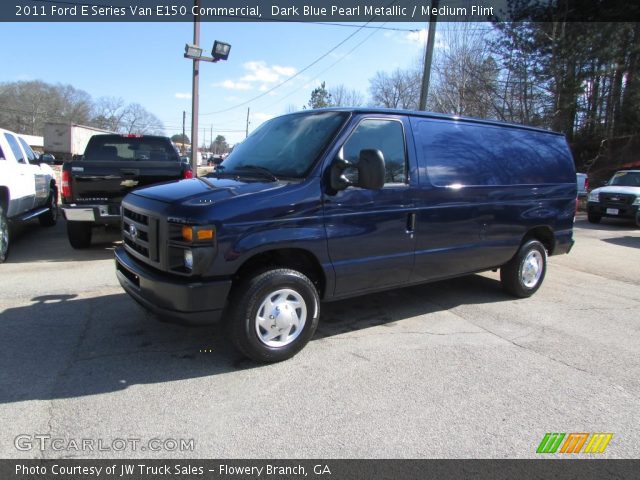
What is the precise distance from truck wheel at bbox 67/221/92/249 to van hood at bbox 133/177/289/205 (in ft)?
14.1

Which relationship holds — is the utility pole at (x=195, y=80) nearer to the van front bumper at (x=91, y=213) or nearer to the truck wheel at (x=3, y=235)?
the van front bumper at (x=91, y=213)

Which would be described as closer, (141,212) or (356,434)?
(356,434)

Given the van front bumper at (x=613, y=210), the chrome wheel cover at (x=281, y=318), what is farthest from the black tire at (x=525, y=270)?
the van front bumper at (x=613, y=210)

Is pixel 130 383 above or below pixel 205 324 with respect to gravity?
below

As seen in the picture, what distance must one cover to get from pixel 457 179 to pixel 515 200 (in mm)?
1068

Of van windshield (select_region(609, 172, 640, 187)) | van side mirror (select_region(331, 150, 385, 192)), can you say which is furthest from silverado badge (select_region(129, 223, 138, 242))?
van windshield (select_region(609, 172, 640, 187))

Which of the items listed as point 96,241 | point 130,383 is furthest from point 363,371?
point 96,241

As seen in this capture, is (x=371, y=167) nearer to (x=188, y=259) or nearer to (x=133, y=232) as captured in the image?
(x=188, y=259)

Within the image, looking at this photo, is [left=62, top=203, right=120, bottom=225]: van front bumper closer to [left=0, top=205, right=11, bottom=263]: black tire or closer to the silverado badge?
[left=0, top=205, right=11, bottom=263]: black tire

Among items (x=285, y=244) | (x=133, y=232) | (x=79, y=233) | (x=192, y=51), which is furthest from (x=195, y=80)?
(x=285, y=244)

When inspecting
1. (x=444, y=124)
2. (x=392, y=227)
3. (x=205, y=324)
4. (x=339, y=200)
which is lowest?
(x=205, y=324)

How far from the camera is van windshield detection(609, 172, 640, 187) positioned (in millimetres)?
14727

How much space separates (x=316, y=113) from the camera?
4270mm

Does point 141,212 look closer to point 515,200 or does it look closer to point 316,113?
point 316,113
